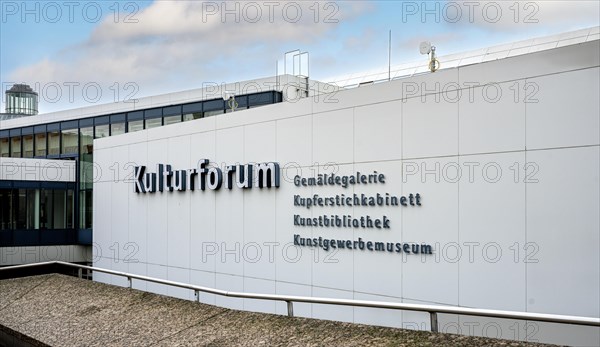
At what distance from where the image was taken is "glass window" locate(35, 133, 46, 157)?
Result: 31.2 metres

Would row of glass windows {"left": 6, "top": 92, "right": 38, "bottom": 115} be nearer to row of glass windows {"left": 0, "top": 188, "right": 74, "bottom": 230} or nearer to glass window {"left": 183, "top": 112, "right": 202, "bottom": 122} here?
row of glass windows {"left": 0, "top": 188, "right": 74, "bottom": 230}

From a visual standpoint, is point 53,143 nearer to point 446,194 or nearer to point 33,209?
point 33,209

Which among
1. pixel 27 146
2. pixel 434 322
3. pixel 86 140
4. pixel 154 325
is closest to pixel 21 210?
pixel 86 140

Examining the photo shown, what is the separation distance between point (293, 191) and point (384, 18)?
4226 millimetres

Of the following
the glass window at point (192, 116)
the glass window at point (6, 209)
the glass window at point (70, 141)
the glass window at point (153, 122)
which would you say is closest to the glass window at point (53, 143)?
the glass window at point (70, 141)

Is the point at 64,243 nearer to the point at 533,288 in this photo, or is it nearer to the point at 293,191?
the point at 293,191

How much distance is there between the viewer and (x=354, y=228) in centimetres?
→ 1163

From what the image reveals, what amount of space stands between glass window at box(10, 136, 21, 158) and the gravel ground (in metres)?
21.9

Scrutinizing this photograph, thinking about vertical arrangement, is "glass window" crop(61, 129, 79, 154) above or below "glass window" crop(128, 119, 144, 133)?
below

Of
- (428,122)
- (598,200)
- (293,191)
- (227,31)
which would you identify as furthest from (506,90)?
(227,31)

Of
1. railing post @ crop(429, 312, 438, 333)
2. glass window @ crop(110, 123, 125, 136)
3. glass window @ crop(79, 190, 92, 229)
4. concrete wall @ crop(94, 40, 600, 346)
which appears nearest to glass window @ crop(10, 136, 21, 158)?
glass window @ crop(110, 123, 125, 136)

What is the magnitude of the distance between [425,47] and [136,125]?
58.8 feet

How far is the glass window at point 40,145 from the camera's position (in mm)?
31250

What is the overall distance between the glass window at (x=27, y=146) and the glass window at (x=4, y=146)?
1.63 m
